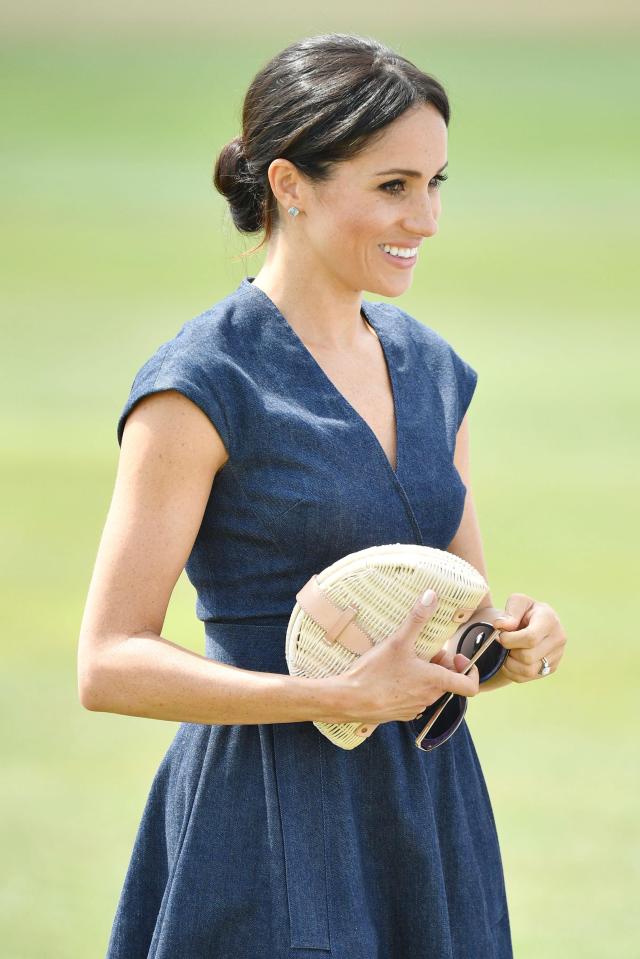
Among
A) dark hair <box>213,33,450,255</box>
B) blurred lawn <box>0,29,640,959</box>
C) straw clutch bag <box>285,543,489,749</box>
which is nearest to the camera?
straw clutch bag <box>285,543,489,749</box>

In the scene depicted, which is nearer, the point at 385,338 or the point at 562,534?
→ the point at 385,338

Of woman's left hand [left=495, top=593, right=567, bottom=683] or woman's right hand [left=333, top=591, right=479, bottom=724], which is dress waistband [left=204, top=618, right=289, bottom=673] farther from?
woman's left hand [left=495, top=593, right=567, bottom=683]

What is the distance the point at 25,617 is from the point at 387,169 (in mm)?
3473

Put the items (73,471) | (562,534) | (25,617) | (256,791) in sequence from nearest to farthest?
(256,791) → (25,617) → (562,534) → (73,471)

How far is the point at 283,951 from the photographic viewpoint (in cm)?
162

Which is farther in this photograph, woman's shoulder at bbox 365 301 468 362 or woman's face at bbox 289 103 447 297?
woman's shoulder at bbox 365 301 468 362

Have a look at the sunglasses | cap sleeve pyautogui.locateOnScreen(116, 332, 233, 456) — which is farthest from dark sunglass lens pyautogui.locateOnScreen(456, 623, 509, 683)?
cap sleeve pyautogui.locateOnScreen(116, 332, 233, 456)

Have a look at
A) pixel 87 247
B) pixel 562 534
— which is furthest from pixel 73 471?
pixel 87 247

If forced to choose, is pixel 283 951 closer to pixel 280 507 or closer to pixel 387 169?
pixel 280 507

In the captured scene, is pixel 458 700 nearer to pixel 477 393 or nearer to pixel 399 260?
pixel 399 260

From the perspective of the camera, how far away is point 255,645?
170cm

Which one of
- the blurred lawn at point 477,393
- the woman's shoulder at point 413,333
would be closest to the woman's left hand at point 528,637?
the woman's shoulder at point 413,333

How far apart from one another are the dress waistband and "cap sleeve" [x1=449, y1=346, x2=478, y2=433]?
1.33ft

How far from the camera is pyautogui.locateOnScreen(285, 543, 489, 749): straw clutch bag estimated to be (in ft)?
5.09
